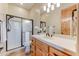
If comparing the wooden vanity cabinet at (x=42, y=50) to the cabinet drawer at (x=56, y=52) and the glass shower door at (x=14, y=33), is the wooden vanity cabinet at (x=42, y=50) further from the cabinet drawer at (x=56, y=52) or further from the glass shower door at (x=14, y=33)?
the glass shower door at (x=14, y=33)

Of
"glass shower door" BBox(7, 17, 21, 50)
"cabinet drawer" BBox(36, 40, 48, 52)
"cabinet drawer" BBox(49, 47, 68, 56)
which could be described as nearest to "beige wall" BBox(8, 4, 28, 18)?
"glass shower door" BBox(7, 17, 21, 50)

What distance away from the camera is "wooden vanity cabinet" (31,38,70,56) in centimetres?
112

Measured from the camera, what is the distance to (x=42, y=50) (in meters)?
1.27

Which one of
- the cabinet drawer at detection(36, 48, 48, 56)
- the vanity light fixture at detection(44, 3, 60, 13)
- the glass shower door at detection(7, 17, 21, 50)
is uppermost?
the vanity light fixture at detection(44, 3, 60, 13)

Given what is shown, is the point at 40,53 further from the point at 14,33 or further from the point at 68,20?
the point at 68,20

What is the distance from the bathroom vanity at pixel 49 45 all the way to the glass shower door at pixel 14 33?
0.18 metres

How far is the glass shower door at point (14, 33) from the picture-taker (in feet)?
3.91

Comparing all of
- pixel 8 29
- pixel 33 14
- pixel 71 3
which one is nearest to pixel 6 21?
pixel 8 29

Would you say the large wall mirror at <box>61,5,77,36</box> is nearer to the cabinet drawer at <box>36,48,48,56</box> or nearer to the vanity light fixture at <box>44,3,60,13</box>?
the vanity light fixture at <box>44,3,60,13</box>

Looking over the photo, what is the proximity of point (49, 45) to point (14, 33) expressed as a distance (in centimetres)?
42

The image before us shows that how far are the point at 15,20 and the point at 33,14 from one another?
0.74 ft

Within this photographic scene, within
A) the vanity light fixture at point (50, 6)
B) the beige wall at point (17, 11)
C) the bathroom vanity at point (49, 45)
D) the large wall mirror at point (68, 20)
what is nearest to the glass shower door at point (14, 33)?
the beige wall at point (17, 11)

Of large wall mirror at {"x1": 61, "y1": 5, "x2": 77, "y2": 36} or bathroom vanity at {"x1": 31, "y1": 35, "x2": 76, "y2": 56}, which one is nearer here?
bathroom vanity at {"x1": 31, "y1": 35, "x2": 76, "y2": 56}

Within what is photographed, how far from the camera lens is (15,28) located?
3.96ft
